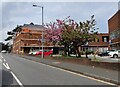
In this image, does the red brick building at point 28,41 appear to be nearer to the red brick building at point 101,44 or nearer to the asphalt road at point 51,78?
the red brick building at point 101,44

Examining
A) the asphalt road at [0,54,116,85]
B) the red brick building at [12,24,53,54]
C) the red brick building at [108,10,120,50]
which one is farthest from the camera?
the red brick building at [12,24,53,54]

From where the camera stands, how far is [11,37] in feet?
487

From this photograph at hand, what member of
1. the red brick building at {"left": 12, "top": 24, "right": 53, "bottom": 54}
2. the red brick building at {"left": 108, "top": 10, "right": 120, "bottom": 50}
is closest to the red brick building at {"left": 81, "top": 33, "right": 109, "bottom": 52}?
the red brick building at {"left": 12, "top": 24, "right": 53, "bottom": 54}

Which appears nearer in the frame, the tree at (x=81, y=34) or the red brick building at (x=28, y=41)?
the tree at (x=81, y=34)

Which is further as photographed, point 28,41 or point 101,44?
point 28,41

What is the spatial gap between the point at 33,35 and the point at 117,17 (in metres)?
47.8

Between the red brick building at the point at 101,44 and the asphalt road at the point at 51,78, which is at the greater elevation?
the red brick building at the point at 101,44

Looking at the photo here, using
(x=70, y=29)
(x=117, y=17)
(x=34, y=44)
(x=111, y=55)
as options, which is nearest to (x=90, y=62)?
(x=70, y=29)

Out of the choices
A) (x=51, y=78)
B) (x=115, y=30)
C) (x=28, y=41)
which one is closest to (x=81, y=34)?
(x=51, y=78)

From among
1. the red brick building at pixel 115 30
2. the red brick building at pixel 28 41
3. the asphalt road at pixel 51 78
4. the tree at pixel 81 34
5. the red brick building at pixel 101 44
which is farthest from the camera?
the red brick building at pixel 28 41

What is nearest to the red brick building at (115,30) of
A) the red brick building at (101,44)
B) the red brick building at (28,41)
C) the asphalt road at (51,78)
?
the red brick building at (101,44)

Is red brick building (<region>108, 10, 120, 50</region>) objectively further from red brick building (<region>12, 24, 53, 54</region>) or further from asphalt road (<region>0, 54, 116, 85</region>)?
asphalt road (<region>0, 54, 116, 85</region>)

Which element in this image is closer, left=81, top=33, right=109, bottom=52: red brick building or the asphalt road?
the asphalt road

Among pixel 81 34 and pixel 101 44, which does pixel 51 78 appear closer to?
pixel 81 34
